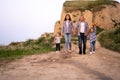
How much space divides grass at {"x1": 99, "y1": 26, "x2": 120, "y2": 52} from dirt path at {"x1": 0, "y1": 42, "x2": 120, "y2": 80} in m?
5.20

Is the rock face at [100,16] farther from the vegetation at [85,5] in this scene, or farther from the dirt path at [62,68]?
the dirt path at [62,68]

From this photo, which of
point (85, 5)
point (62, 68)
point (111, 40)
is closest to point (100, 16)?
point (85, 5)

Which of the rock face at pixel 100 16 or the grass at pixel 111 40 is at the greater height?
the rock face at pixel 100 16

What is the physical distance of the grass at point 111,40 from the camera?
21.2 m

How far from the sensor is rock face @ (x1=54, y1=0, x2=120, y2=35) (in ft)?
91.7

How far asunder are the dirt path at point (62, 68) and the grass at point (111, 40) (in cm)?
520

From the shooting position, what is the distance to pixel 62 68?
514 inches

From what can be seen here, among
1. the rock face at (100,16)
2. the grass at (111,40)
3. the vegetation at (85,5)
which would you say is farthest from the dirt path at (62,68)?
the vegetation at (85,5)

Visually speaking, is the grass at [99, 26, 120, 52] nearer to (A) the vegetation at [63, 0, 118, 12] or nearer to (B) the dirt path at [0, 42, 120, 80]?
(A) the vegetation at [63, 0, 118, 12]

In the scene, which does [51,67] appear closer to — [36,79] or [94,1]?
[36,79]

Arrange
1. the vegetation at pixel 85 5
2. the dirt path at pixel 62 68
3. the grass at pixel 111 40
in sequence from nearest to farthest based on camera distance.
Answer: the dirt path at pixel 62 68 → the grass at pixel 111 40 → the vegetation at pixel 85 5

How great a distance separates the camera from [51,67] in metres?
13.4

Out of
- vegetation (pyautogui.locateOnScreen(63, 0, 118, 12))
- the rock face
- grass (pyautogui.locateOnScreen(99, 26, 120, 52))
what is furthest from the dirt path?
vegetation (pyautogui.locateOnScreen(63, 0, 118, 12))

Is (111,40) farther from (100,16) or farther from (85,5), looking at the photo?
(85,5)
